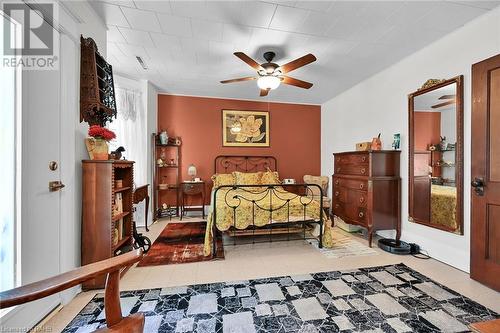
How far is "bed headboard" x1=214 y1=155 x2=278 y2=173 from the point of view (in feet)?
17.4

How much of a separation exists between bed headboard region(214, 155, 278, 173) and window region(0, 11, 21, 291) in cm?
386

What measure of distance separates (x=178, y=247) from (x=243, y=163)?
2.74m

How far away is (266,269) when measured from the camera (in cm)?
251

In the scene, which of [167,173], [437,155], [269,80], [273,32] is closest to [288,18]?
[273,32]

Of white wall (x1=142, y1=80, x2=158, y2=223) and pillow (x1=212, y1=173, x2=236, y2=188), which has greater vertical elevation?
white wall (x1=142, y1=80, x2=158, y2=223)

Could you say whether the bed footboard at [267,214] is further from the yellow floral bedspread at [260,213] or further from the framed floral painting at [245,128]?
the framed floral painting at [245,128]

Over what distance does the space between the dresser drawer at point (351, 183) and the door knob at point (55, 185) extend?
367cm

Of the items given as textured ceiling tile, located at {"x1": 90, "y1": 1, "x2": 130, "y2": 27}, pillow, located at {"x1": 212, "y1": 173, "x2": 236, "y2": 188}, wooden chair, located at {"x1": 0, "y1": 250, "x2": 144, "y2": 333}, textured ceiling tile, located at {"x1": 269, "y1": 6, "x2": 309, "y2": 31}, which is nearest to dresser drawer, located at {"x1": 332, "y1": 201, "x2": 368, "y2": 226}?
pillow, located at {"x1": 212, "y1": 173, "x2": 236, "y2": 188}

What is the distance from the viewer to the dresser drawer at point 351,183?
3.30m

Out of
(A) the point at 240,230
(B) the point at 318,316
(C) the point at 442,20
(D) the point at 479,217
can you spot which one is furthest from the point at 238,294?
(C) the point at 442,20

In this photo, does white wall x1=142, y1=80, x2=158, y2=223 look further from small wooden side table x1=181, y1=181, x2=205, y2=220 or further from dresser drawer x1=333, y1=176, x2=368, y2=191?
dresser drawer x1=333, y1=176, x2=368, y2=191

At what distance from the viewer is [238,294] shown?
200 cm

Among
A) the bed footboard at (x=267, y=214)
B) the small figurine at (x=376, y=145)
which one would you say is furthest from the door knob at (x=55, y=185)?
the small figurine at (x=376, y=145)

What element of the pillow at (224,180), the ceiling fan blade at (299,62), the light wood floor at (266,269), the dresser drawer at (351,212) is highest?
the ceiling fan blade at (299,62)
